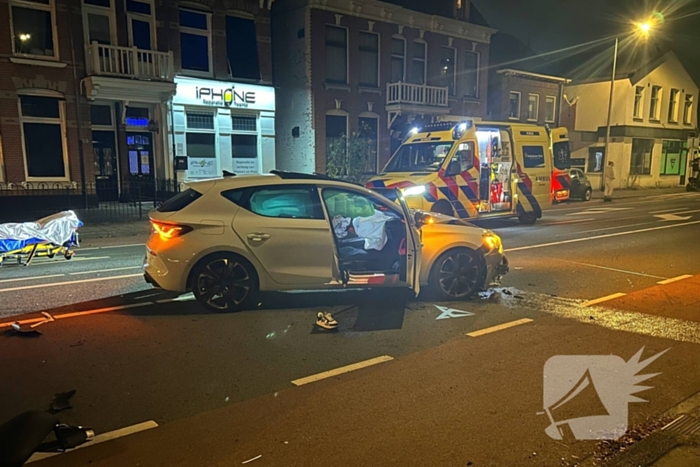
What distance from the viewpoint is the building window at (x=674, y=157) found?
40.2m

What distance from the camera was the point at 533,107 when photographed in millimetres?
35344

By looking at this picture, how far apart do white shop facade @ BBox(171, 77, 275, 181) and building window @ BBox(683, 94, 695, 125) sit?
3515 cm

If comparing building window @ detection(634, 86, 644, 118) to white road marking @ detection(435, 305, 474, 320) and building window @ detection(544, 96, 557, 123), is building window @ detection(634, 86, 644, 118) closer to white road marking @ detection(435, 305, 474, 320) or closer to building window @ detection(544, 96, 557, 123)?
building window @ detection(544, 96, 557, 123)

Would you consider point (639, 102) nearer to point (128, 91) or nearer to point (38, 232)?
Answer: point (128, 91)

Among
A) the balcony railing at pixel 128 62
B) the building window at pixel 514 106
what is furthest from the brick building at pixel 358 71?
the balcony railing at pixel 128 62

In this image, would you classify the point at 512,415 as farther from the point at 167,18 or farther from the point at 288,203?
the point at 167,18

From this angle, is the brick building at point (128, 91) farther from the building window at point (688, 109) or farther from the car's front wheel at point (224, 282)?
the building window at point (688, 109)

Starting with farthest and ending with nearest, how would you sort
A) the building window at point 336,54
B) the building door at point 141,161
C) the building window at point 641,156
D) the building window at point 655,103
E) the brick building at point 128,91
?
the building window at point 655,103, the building window at point 641,156, the building window at point 336,54, the building door at point 141,161, the brick building at point 128,91

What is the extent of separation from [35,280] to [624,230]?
45.5 ft

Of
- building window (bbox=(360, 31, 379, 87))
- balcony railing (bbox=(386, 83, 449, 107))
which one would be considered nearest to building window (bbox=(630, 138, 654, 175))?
balcony railing (bbox=(386, 83, 449, 107))

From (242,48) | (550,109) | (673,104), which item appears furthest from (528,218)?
(673,104)

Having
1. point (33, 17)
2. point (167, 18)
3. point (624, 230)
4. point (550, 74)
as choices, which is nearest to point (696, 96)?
point (550, 74)

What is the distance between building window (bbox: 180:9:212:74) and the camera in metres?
20.5

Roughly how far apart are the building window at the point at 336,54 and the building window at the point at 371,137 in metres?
2.16
